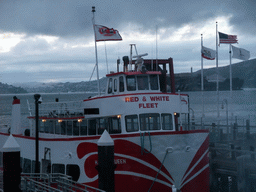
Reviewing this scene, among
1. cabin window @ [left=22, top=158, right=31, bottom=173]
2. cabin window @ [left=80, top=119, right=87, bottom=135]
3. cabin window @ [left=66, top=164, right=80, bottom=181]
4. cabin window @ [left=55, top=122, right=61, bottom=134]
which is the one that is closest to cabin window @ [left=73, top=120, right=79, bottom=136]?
cabin window @ [left=80, top=119, right=87, bottom=135]

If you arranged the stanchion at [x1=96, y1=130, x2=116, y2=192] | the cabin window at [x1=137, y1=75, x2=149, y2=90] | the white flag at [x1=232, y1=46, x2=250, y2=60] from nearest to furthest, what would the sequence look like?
the stanchion at [x1=96, y1=130, x2=116, y2=192]
the cabin window at [x1=137, y1=75, x2=149, y2=90]
the white flag at [x1=232, y1=46, x2=250, y2=60]

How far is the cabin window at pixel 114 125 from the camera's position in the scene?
16258mm

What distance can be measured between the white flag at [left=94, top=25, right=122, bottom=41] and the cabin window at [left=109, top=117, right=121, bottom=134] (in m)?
5.80

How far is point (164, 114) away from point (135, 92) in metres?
1.77

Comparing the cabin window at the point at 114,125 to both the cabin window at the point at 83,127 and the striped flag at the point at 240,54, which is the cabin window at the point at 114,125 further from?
the striped flag at the point at 240,54

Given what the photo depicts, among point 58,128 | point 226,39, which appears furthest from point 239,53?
point 58,128

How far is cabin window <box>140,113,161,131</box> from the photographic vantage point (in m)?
16.1

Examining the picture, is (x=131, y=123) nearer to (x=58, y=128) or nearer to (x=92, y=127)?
(x=92, y=127)

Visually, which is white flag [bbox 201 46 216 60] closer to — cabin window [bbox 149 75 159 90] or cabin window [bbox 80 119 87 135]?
cabin window [bbox 149 75 159 90]

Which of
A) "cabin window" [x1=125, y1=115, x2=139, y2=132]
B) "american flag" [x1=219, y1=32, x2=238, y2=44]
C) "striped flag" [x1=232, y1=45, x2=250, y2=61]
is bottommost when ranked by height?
"cabin window" [x1=125, y1=115, x2=139, y2=132]

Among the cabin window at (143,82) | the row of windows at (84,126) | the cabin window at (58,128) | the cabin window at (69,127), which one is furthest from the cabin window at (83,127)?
the cabin window at (143,82)

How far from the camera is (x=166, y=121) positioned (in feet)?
54.4

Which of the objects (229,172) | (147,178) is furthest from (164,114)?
(229,172)

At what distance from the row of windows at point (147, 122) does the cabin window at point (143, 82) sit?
67.3 inches
